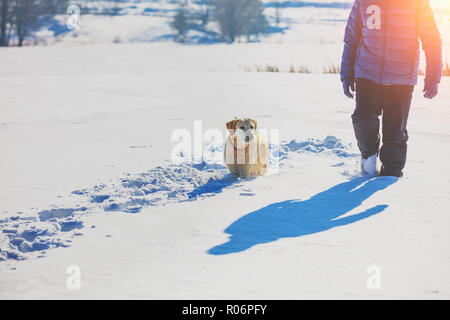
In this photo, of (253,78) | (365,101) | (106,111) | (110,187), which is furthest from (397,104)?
(253,78)

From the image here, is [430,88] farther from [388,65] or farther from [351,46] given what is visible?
[351,46]

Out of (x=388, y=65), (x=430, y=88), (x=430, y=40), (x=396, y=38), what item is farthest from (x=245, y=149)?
(x=430, y=40)

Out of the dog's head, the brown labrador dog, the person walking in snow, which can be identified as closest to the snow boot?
the person walking in snow

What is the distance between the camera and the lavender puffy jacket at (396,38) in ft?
15.6

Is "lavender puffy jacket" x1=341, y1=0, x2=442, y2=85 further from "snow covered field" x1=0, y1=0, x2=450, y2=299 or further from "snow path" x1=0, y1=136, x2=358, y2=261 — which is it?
"snow path" x1=0, y1=136, x2=358, y2=261

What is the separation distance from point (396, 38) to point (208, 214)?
2.15m

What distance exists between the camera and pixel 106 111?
9227mm

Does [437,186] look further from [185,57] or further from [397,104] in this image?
[185,57]

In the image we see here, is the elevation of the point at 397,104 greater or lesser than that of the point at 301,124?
greater

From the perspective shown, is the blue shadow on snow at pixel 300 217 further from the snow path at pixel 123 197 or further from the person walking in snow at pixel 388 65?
the snow path at pixel 123 197

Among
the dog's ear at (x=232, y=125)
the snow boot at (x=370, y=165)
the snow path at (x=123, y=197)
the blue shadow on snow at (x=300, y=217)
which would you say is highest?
the dog's ear at (x=232, y=125)

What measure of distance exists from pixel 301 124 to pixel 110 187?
12.3 feet

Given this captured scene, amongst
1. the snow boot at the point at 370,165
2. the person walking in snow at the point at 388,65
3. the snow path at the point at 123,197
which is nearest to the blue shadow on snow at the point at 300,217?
the snow boot at the point at 370,165

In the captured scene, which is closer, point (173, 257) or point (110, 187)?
point (173, 257)
